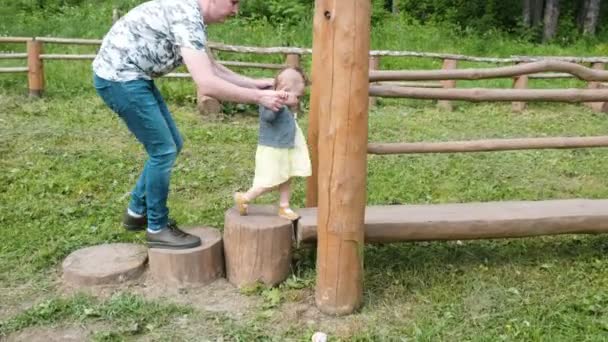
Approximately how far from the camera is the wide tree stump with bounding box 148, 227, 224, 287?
3654mm

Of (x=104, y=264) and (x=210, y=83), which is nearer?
(x=210, y=83)

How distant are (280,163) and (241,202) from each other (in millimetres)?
295

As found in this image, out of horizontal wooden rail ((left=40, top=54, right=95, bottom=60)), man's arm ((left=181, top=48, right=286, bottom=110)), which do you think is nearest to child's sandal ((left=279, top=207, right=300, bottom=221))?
man's arm ((left=181, top=48, right=286, bottom=110))

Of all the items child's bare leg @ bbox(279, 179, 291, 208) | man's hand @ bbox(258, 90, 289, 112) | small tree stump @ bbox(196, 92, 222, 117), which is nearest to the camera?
man's hand @ bbox(258, 90, 289, 112)

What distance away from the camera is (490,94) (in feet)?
12.9

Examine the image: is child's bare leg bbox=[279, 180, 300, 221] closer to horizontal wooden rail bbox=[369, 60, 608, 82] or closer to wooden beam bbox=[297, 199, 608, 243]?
wooden beam bbox=[297, 199, 608, 243]

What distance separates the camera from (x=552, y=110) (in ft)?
33.0

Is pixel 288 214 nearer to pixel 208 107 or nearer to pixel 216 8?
pixel 216 8

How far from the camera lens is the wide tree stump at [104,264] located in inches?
144

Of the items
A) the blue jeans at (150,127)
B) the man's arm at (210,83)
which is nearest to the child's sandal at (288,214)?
the blue jeans at (150,127)

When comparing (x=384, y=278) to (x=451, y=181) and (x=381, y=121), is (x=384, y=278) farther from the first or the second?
(x=381, y=121)

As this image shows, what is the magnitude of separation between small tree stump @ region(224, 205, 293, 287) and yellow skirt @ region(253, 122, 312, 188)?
0.21 m

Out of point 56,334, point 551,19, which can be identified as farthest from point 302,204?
point 551,19

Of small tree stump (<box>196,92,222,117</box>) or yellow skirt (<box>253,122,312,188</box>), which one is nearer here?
yellow skirt (<box>253,122,312,188</box>)
